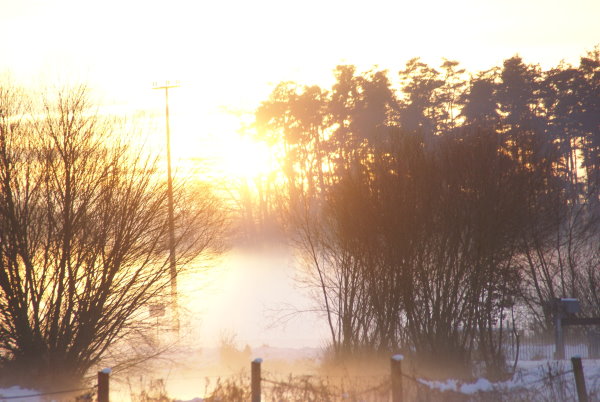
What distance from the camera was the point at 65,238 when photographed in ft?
59.5

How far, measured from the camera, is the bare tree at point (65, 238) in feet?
59.0

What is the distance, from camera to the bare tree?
59.0 ft

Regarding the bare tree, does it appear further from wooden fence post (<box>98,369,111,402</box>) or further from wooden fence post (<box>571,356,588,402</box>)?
wooden fence post (<box>571,356,588,402</box>)

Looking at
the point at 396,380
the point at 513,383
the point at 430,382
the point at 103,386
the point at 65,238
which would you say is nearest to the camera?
the point at 103,386

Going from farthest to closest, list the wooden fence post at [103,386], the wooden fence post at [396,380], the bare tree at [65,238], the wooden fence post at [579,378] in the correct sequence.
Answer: the bare tree at [65,238] < the wooden fence post at [579,378] < the wooden fence post at [396,380] < the wooden fence post at [103,386]

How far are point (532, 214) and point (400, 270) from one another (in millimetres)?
4333

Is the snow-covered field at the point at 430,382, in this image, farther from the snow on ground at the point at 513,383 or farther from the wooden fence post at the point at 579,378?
the wooden fence post at the point at 579,378

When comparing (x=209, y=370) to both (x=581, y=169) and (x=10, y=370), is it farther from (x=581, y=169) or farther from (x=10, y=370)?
(x=581, y=169)

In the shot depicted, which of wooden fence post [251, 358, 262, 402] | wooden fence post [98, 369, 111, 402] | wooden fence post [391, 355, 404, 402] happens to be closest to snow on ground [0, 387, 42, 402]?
wooden fence post [98, 369, 111, 402]

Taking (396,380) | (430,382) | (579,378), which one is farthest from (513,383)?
(396,380)

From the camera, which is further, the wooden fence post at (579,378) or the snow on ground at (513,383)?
the snow on ground at (513,383)

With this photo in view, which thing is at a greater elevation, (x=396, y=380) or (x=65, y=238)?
(x=65, y=238)

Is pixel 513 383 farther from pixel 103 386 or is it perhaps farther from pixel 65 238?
pixel 65 238

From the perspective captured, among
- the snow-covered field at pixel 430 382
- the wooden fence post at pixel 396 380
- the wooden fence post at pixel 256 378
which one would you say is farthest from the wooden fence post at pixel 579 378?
the wooden fence post at pixel 256 378
